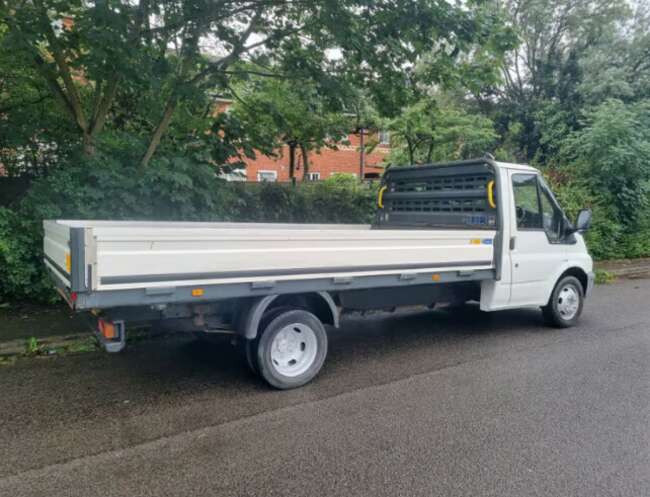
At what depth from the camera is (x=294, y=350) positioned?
14.9 feet

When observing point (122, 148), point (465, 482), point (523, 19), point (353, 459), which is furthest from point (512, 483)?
point (523, 19)

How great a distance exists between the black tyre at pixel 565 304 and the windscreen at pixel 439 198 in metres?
1.70

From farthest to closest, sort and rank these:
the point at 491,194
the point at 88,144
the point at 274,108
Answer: the point at 274,108 → the point at 88,144 → the point at 491,194

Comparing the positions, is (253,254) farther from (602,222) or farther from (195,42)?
(602,222)

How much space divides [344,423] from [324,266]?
1.31m

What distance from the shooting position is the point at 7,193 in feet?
24.8

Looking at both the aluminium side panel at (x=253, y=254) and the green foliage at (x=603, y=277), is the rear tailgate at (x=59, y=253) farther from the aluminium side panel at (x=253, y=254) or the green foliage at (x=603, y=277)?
the green foliage at (x=603, y=277)

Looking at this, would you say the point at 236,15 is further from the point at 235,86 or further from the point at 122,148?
the point at 122,148

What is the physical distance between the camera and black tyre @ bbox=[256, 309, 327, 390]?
4262 millimetres

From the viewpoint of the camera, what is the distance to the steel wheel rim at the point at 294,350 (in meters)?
4.41

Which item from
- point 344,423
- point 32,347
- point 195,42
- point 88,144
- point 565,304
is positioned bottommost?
point 344,423

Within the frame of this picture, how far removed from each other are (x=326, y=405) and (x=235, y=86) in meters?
7.10

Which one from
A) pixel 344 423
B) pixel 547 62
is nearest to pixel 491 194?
pixel 344 423

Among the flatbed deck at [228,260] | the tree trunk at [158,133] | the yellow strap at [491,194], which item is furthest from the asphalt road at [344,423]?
the tree trunk at [158,133]
